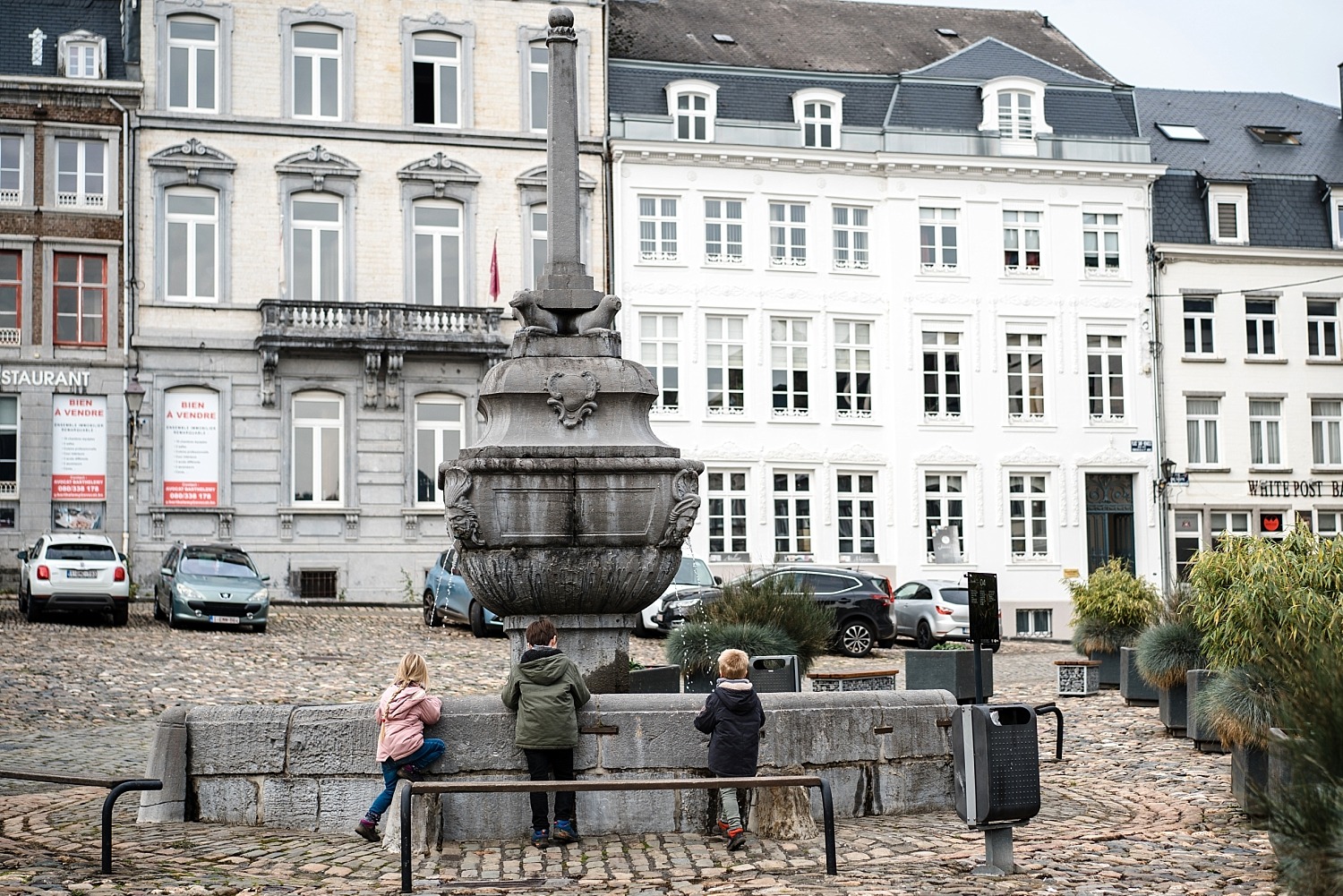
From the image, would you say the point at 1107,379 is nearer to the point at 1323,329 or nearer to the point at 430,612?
the point at 1323,329

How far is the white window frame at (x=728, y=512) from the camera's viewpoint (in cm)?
3759

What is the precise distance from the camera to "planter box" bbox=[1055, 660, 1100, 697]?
1903 centimetres

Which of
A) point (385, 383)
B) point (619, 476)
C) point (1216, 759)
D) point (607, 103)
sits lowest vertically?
point (1216, 759)

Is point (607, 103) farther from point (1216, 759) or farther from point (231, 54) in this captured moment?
point (1216, 759)

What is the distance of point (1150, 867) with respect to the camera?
9.05m

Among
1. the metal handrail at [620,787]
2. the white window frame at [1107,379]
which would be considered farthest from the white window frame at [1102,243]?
the metal handrail at [620,787]

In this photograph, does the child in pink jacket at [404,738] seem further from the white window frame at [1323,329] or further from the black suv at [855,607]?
the white window frame at [1323,329]

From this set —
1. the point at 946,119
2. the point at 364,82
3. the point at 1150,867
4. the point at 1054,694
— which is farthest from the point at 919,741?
the point at 946,119

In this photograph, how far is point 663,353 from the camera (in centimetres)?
3784

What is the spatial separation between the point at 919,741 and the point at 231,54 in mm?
29070

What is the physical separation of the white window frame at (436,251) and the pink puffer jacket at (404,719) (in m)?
27.4

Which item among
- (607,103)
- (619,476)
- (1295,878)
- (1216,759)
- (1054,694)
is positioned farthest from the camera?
(607,103)

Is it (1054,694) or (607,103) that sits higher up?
(607,103)

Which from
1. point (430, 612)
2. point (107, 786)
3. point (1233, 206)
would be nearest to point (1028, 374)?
point (1233, 206)
